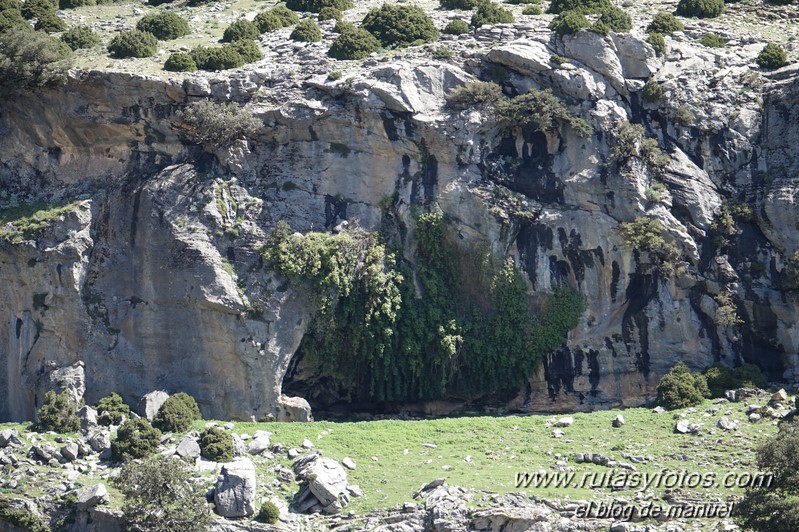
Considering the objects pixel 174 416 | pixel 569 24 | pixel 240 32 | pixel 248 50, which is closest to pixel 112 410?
pixel 174 416

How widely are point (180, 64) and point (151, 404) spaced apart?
13.8m

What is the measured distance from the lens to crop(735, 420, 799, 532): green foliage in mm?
35625

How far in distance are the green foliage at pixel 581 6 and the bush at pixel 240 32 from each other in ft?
40.0

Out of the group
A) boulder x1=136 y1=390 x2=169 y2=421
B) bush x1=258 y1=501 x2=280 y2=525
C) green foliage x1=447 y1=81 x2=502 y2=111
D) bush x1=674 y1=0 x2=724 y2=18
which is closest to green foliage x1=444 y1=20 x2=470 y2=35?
green foliage x1=447 y1=81 x2=502 y2=111

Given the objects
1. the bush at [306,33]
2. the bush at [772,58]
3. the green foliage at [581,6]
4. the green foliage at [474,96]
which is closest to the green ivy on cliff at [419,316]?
the green foliage at [474,96]

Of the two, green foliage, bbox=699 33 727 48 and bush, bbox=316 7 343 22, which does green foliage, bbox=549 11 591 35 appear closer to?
green foliage, bbox=699 33 727 48

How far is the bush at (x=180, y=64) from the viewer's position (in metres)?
52.6

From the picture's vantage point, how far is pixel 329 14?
58094 millimetres

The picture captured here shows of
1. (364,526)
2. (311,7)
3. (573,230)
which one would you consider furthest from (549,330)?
(311,7)

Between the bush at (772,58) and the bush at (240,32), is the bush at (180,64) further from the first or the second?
the bush at (772,58)

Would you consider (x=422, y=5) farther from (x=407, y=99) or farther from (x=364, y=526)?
(x=364, y=526)

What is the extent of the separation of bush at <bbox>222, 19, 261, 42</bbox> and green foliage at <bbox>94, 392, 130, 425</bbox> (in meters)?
16.5

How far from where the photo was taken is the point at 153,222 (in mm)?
50000

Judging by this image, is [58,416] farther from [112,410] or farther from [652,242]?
[652,242]
